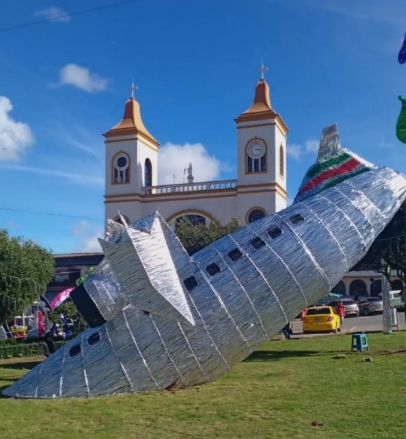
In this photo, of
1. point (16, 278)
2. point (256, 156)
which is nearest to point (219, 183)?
point (256, 156)

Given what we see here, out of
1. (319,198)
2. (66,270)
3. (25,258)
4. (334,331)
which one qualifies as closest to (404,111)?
(319,198)

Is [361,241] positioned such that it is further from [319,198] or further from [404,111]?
[404,111]

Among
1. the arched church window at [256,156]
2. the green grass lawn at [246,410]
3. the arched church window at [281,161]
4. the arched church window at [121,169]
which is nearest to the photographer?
the green grass lawn at [246,410]

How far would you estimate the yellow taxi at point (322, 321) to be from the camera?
28453 millimetres

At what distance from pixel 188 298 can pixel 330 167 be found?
660 cm

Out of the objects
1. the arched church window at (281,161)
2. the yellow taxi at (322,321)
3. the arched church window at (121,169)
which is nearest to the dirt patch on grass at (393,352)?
the yellow taxi at (322,321)

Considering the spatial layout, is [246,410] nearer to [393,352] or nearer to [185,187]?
[393,352]

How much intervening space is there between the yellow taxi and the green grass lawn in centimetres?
1399

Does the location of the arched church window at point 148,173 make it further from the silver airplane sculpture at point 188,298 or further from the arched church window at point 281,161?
the silver airplane sculpture at point 188,298

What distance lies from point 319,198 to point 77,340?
634cm

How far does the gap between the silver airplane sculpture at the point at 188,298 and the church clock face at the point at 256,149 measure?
43381 millimetres

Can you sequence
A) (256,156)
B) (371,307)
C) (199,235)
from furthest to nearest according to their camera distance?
(256,156)
(199,235)
(371,307)

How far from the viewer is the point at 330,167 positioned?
1647 centimetres

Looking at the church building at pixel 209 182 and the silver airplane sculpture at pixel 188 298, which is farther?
the church building at pixel 209 182
